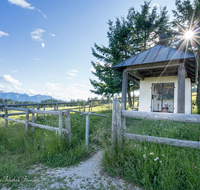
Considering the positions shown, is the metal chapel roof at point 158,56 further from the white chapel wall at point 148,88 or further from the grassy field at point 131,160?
the grassy field at point 131,160

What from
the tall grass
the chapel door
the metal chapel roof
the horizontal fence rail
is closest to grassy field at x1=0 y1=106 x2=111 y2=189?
the tall grass

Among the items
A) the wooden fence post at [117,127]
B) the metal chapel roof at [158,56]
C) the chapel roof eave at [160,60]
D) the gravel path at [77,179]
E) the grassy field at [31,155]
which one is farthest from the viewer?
the chapel roof eave at [160,60]

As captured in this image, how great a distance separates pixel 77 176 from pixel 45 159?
1.18 m

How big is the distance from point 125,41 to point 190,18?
6.12 meters

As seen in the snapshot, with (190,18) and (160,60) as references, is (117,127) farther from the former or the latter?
(190,18)

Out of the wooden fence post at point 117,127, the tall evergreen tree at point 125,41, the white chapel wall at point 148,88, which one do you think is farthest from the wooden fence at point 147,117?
the tall evergreen tree at point 125,41

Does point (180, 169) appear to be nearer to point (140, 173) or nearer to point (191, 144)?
point (191, 144)

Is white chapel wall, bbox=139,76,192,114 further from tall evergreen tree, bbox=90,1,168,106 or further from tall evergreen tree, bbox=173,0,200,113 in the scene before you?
tall evergreen tree, bbox=90,1,168,106

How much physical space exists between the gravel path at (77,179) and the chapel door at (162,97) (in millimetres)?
8632

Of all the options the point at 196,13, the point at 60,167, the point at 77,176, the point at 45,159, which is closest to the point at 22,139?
the point at 45,159

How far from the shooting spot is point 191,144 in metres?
2.54

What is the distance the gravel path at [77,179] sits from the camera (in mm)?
2440

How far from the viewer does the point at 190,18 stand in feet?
34.3

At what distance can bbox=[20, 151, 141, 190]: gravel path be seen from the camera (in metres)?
2.44
